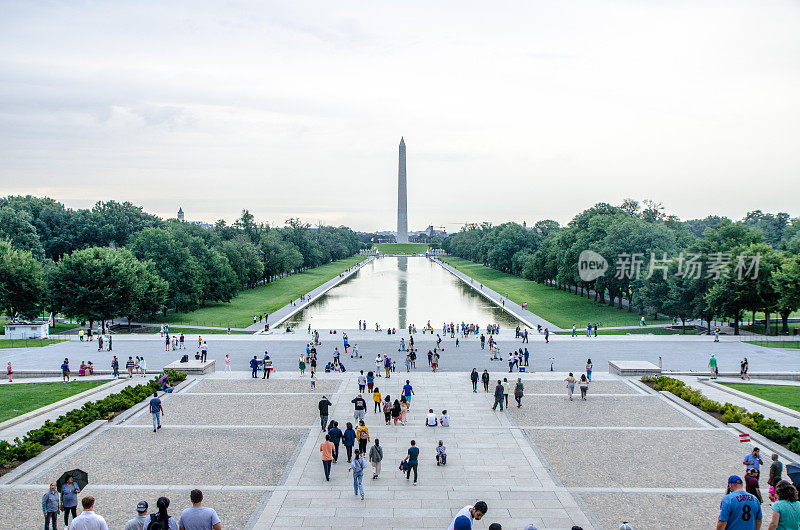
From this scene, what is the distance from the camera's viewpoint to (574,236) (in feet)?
237

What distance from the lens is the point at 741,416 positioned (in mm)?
19000

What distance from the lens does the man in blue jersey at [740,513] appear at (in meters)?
7.99

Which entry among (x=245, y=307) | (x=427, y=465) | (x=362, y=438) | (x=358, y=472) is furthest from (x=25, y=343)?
(x=358, y=472)

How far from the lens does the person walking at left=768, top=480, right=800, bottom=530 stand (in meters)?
7.62

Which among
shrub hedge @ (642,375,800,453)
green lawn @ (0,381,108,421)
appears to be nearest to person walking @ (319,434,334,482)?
shrub hedge @ (642,375,800,453)

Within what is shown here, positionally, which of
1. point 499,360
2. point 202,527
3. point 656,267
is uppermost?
point 656,267

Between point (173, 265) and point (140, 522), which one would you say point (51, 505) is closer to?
point (140, 522)

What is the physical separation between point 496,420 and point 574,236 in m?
56.1

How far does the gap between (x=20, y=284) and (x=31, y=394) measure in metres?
26.4

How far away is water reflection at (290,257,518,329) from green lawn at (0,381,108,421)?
2315 cm

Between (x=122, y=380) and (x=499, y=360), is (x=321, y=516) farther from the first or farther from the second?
(x=499, y=360)

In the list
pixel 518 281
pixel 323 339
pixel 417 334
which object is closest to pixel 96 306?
pixel 323 339

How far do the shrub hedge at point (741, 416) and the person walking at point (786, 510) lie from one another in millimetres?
10288

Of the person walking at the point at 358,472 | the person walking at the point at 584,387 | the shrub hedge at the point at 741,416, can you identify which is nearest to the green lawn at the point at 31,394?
the person walking at the point at 358,472
